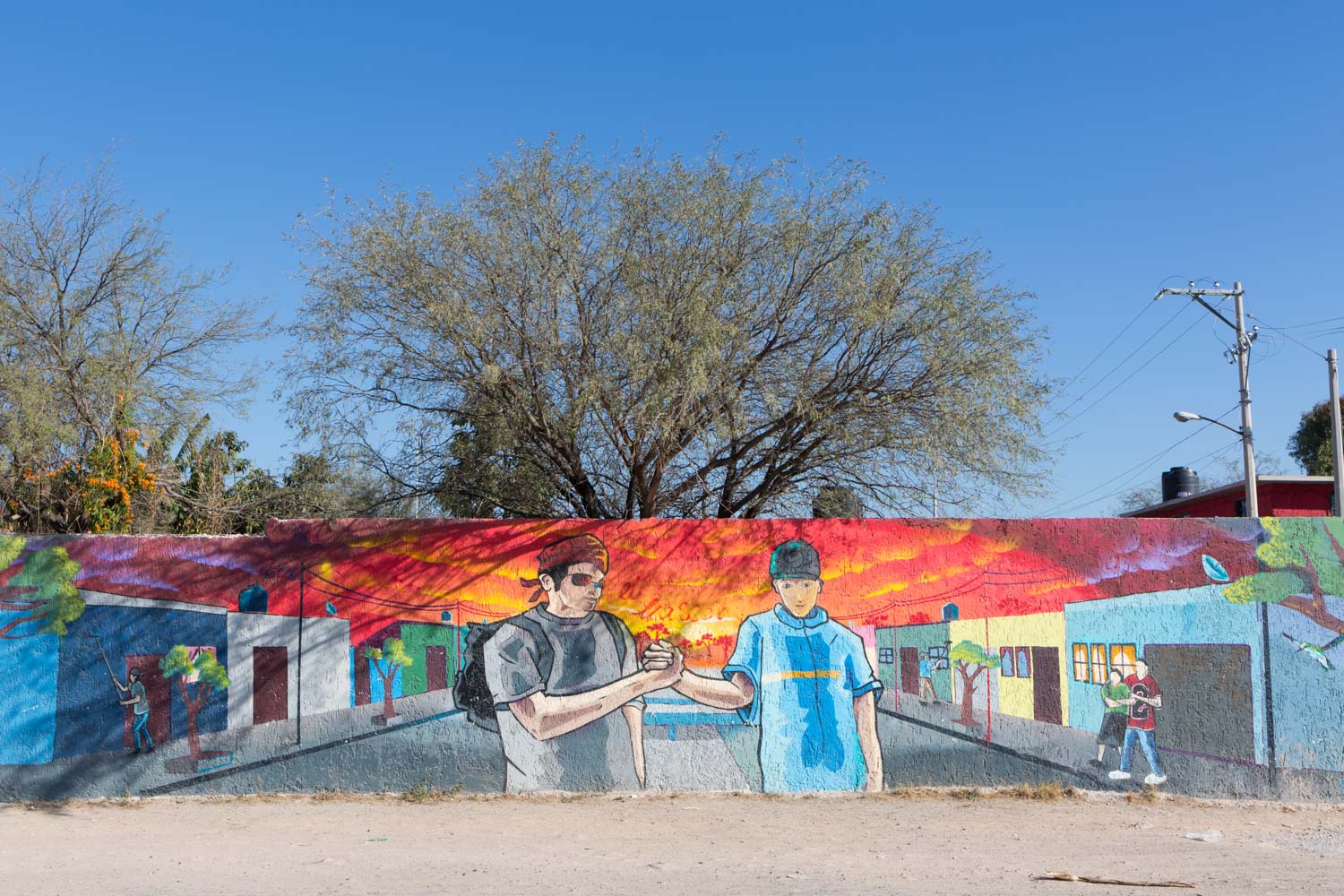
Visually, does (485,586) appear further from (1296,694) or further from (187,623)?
(1296,694)

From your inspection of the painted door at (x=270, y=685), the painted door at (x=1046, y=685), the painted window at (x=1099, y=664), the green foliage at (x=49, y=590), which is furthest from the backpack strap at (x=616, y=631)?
the green foliage at (x=49, y=590)

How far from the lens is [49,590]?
978 cm

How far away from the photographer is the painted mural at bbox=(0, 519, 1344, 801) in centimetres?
980

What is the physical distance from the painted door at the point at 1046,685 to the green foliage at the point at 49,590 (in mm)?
8405

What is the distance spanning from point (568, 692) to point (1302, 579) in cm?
670

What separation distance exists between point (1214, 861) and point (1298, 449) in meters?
42.9

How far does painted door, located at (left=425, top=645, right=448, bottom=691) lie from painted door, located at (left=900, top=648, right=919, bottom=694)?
4.06 metres

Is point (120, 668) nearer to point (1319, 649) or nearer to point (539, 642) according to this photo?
point (539, 642)

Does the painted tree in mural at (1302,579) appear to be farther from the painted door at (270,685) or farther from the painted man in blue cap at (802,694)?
the painted door at (270,685)

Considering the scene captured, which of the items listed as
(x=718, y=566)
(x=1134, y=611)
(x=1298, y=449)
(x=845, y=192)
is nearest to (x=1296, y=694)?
(x=1134, y=611)

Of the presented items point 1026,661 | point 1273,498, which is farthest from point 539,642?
point 1273,498

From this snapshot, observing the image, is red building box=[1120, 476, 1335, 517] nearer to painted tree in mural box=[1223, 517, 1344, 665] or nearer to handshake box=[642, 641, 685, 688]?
painted tree in mural box=[1223, 517, 1344, 665]

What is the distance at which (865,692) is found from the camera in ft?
33.1

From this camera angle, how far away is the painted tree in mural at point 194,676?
9.79 meters
